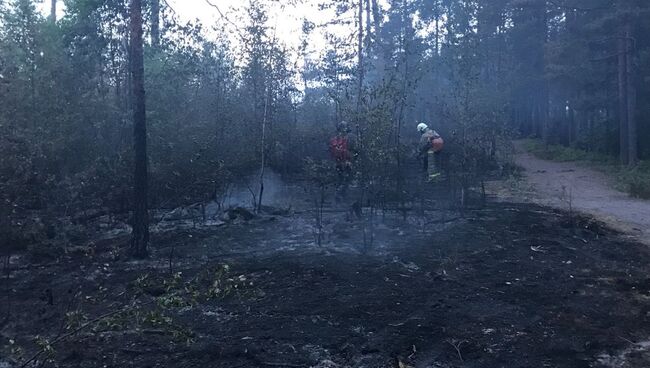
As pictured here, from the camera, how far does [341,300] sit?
21.3 ft

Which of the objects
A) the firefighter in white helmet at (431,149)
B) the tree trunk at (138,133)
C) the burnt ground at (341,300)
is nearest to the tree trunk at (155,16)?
the tree trunk at (138,133)

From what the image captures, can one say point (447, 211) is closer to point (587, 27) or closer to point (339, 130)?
point (339, 130)

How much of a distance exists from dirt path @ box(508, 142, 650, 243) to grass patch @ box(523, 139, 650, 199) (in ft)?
1.13

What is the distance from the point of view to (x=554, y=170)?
21.1 meters

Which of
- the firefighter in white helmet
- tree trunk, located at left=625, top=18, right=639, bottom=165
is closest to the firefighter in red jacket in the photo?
the firefighter in white helmet

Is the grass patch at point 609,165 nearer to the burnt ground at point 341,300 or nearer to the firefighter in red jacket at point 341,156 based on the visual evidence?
the burnt ground at point 341,300

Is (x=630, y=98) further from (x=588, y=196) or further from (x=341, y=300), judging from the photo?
(x=341, y=300)

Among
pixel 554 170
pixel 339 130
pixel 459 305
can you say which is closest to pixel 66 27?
pixel 339 130

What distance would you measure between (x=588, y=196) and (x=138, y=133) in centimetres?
1234

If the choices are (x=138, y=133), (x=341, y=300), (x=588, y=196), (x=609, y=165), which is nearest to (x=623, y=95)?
(x=609, y=165)

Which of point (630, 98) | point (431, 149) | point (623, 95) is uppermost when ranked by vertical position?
point (623, 95)

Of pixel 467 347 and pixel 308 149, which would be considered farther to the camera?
pixel 308 149

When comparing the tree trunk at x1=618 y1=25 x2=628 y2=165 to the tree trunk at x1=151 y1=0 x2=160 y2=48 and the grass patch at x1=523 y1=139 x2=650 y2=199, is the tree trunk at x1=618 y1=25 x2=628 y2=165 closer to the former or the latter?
the grass patch at x1=523 y1=139 x2=650 y2=199

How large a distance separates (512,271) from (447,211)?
4520 millimetres
